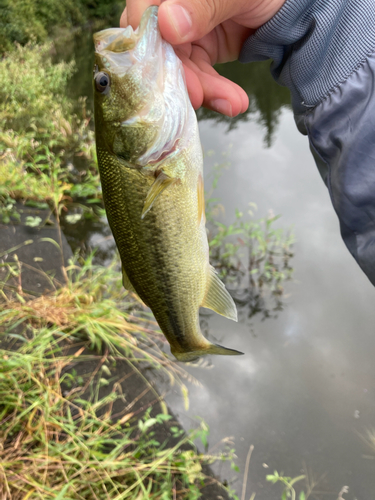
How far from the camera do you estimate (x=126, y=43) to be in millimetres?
1191

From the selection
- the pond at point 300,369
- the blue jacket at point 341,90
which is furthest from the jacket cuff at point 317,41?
the pond at point 300,369

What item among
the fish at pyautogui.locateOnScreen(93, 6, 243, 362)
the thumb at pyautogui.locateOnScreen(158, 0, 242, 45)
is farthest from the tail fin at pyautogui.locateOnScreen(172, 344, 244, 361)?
the thumb at pyautogui.locateOnScreen(158, 0, 242, 45)

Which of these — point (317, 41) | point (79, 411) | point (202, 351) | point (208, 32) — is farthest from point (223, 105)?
point (79, 411)

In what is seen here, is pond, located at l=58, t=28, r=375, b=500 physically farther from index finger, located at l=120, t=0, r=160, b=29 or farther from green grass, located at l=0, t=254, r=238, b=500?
index finger, located at l=120, t=0, r=160, b=29

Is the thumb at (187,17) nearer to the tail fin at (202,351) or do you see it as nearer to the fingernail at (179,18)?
the fingernail at (179,18)

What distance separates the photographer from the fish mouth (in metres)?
1.18

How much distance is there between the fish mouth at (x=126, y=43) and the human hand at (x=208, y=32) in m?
0.05

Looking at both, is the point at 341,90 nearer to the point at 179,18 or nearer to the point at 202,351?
the point at 179,18

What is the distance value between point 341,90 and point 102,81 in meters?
1.07

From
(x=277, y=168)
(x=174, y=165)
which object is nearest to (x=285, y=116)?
(x=277, y=168)

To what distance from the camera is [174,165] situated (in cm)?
131

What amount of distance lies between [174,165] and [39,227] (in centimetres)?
357

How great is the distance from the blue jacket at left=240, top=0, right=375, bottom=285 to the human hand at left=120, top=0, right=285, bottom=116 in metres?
0.15

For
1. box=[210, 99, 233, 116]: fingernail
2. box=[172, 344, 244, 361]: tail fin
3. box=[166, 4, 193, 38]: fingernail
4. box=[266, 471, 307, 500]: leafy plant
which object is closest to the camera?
box=[166, 4, 193, 38]: fingernail
